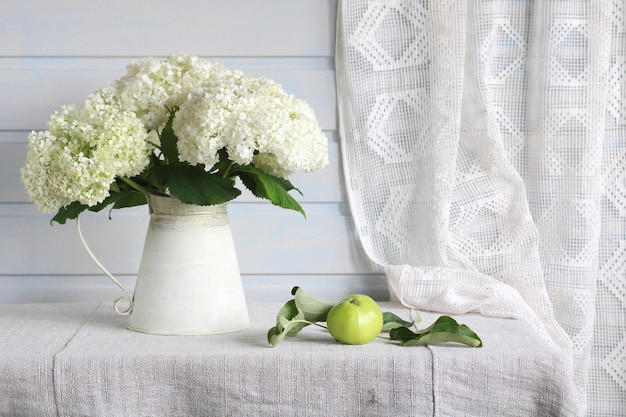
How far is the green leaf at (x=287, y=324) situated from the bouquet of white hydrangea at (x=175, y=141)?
0.56 feet

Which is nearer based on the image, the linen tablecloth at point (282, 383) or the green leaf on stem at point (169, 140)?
the linen tablecloth at point (282, 383)

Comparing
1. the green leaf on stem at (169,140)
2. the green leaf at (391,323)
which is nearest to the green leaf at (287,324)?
the green leaf at (391,323)

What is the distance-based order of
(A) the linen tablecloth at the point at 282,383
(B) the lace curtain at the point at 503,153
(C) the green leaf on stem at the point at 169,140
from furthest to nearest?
(B) the lace curtain at the point at 503,153, (C) the green leaf on stem at the point at 169,140, (A) the linen tablecloth at the point at 282,383

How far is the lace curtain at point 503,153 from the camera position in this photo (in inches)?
57.8

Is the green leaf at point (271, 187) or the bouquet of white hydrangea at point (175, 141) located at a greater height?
the bouquet of white hydrangea at point (175, 141)

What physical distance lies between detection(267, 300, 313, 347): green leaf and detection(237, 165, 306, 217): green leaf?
0.50 feet

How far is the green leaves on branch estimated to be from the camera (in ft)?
3.63

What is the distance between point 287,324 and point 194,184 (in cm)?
25

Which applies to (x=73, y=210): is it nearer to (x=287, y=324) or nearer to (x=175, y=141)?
(x=175, y=141)

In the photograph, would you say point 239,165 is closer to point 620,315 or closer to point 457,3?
point 457,3

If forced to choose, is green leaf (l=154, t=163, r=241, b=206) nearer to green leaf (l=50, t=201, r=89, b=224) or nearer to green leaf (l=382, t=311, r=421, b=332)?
green leaf (l=50, t=201, r=89, b=224)

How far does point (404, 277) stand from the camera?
56.5 inches

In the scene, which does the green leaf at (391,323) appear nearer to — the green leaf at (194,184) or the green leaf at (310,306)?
the green leaf at (310,306)

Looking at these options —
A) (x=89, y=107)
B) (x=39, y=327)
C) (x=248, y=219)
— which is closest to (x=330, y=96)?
(x=248, y=219)
